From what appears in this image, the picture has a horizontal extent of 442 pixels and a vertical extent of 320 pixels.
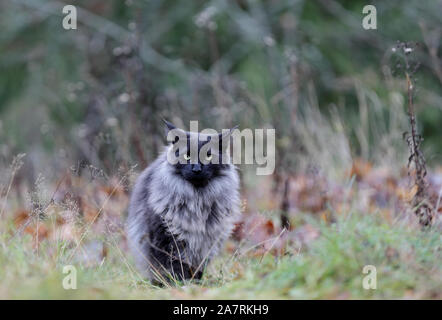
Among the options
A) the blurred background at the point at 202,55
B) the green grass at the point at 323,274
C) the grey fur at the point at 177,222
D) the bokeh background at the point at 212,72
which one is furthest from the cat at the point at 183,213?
the blurred background at the point at 202,55

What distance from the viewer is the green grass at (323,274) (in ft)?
10.1

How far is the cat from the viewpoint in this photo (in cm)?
416

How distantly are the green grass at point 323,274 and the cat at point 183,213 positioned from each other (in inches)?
20.6

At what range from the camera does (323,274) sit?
320 centimetres

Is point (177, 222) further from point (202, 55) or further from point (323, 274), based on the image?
point (202, 55)

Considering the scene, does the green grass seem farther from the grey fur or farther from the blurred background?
the blurred background

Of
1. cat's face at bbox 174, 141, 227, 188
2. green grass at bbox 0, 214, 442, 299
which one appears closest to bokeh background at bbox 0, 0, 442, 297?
cat's face at bbox 174, 141, 227, 188

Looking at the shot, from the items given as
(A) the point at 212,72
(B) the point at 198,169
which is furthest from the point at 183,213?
(A) the point at 212,72

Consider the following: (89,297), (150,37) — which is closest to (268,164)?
(89,297)

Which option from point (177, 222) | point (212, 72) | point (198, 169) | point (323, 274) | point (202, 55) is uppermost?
point (202, 55)

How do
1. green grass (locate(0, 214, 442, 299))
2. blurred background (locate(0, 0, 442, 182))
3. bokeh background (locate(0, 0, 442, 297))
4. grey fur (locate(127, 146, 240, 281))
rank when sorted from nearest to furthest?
green grass (locate(0, 214, 442, 299)) < grey fur (locate(127, 146, 240, 281)) < bokeh background (locate(0, 0, 442, 297)) < blurred background (locate(0, 0, 442, 182))

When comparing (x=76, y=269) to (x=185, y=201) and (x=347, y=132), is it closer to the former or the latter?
(x=185, y=201)

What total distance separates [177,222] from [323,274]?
135 cm

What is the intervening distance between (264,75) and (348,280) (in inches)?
222
